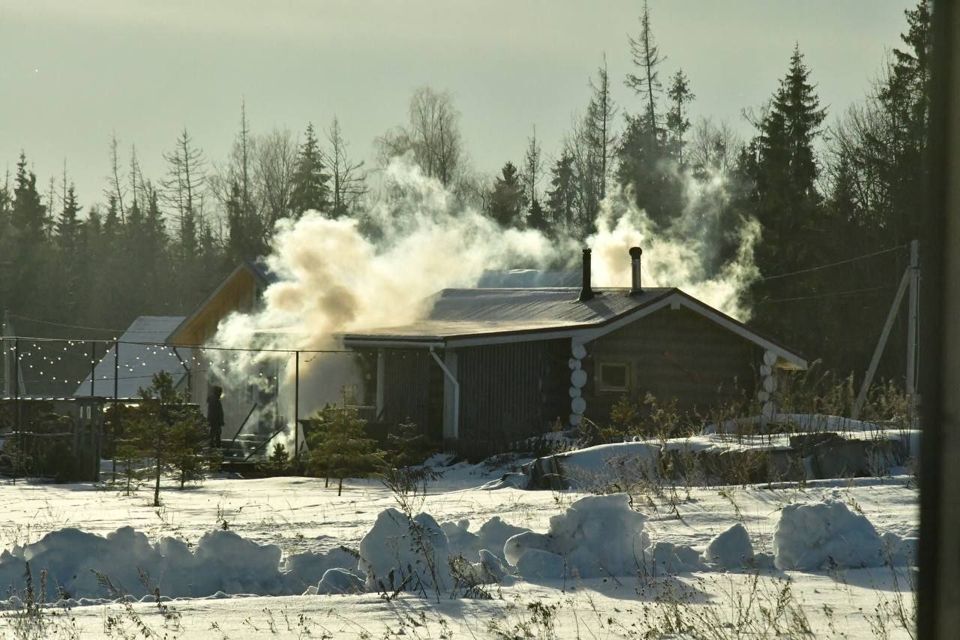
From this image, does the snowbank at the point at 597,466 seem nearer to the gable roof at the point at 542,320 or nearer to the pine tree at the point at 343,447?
the pine tree at the point at 343,447

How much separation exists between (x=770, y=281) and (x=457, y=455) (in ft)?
92.1

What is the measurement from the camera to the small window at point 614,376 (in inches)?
1230

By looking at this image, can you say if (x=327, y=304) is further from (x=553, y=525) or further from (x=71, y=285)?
(x=71, y=285)

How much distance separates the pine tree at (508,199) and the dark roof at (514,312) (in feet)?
98.0

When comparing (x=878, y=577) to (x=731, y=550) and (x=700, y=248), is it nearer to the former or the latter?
(x=731, y=550)

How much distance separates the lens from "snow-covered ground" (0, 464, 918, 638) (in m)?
8.55

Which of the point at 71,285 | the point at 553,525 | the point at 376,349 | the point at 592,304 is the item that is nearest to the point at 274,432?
the point at 376,349

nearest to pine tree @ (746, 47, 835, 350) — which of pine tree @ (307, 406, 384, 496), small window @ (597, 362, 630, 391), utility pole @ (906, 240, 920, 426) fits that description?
utility pole @ (906, 240, 920, 426)

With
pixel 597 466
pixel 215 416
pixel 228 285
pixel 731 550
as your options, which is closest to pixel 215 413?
pixel 215 416

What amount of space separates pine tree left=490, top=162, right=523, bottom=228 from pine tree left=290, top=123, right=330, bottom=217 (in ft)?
30.7

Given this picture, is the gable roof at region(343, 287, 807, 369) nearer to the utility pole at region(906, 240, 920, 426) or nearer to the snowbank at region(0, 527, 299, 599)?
the utility pole at region(906, 240, 920, 426)

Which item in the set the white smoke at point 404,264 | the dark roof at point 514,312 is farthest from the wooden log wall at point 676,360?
the white smoke at point 404,264

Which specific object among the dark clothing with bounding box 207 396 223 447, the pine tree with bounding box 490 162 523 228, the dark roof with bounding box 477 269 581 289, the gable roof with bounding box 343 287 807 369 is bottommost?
the dark clothing with bounding box 207 396 223 447

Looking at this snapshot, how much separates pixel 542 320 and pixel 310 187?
44.3m
